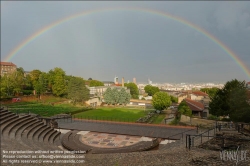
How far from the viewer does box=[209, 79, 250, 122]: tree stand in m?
19.9

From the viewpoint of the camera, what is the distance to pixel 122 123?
23328 millimetres

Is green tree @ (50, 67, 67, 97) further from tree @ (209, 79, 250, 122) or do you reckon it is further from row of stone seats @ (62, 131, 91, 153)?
tree @ (209, 79, 250, 122)

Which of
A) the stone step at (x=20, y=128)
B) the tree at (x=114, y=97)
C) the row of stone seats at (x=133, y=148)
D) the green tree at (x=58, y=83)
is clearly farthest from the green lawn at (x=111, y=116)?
the green tree at (x=58, y=83)

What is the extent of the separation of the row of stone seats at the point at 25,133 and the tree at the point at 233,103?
18118 mm

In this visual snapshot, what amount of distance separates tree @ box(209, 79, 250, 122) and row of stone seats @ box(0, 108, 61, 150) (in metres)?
18.1

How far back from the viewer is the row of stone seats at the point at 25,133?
1157cm

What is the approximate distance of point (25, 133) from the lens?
13617 millimetres

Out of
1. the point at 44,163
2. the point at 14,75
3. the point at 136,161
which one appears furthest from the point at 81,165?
the point at 14,75

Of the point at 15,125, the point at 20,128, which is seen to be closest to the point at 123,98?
the point at 20,128

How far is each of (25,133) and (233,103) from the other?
21.7 metres

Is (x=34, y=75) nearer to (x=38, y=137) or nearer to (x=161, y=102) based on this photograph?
(x=161, y=102)

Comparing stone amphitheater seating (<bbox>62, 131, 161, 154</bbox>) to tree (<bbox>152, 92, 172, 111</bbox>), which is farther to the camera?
tree (<bbox>152, 92, 172, 111</bbox>)

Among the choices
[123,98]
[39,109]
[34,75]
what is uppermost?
[34,75]

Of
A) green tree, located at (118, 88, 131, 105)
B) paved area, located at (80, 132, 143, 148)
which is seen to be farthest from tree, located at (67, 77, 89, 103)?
paved area, located at (80, 132, 143, 148)
